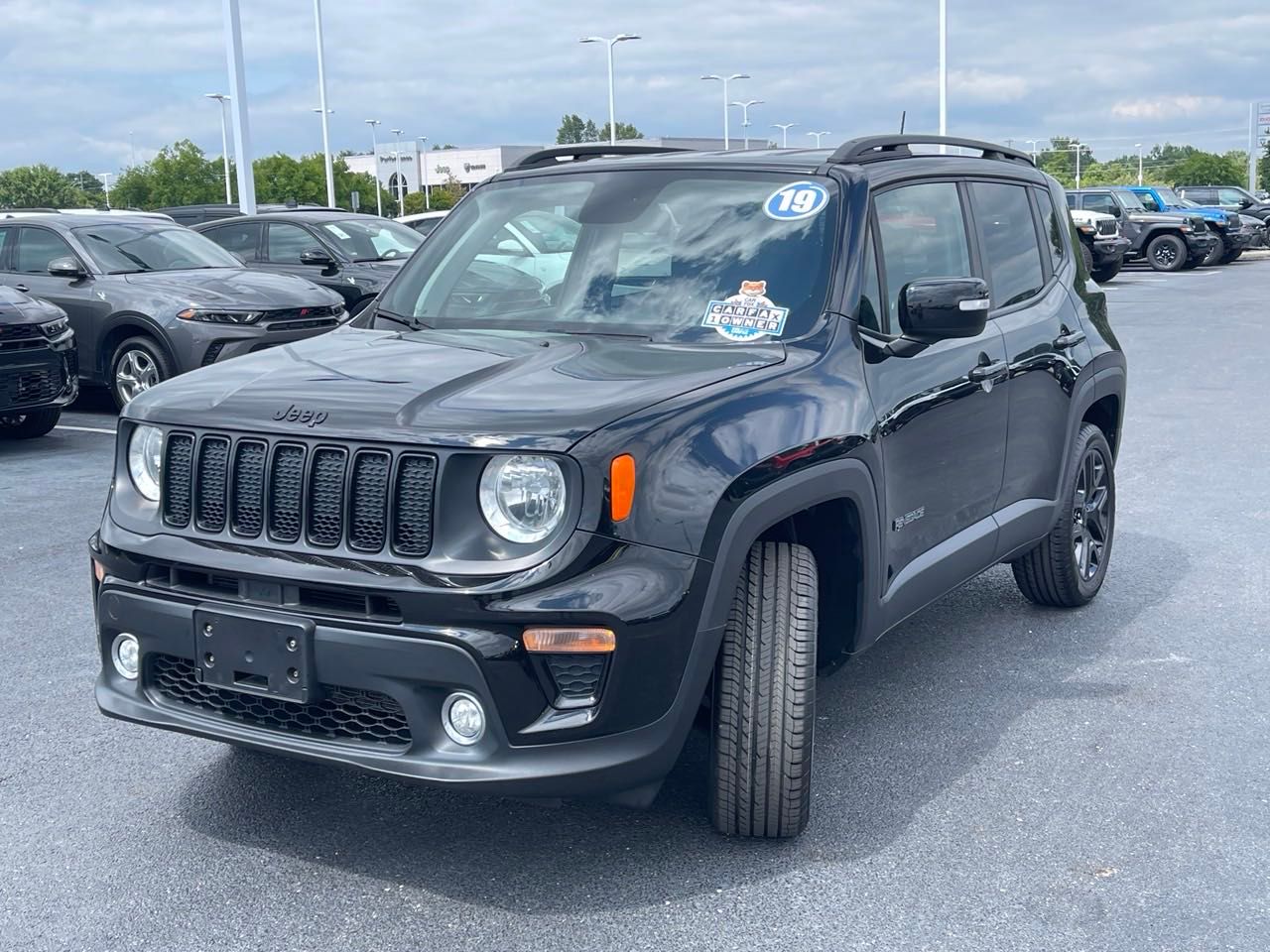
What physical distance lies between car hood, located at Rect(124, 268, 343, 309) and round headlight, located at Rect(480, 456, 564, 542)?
334 inches

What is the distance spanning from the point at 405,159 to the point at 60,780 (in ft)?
494

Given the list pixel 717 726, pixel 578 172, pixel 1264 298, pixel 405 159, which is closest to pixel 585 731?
pixel 717 726

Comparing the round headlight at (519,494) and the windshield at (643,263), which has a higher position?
the windshield at (643,263)

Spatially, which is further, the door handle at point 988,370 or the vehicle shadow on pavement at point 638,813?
the door handle at point 988,370

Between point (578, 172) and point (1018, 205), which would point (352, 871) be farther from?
point (1018, 205)

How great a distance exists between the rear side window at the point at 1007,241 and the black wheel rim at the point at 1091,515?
0.76 m

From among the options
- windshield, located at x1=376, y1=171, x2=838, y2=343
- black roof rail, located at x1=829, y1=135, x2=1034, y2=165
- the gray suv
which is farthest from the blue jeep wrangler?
windshield, located at x1=376, y1=171, x2=838, y2=343

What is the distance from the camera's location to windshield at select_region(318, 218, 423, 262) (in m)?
14.6

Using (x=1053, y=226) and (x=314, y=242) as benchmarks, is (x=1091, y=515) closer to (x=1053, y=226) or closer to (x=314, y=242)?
(x=1053, y=226)

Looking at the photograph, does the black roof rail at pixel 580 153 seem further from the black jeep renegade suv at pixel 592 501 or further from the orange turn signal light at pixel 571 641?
the orange turn signal light at pixel 571 641

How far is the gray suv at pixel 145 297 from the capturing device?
434 inches

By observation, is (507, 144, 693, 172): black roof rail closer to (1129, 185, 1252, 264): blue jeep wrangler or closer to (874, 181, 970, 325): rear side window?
(874, 181, 970, 325): rear side window

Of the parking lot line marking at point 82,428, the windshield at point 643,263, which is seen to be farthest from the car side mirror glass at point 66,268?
the windshield at point 643,263

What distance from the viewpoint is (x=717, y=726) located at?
3506mm
